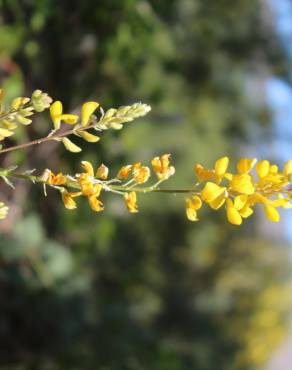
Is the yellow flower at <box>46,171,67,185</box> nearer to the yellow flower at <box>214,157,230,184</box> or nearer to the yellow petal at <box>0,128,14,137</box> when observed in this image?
the yellow petal at <box>0,128,14,137</box>

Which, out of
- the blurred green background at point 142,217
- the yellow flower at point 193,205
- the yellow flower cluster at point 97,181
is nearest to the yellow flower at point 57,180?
the yellow flower cluster at point 97,181

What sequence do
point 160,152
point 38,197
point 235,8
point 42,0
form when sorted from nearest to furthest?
point 42,0
point 38,197
point 235,8
point 160,152

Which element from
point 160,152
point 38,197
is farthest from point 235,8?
point 160,152

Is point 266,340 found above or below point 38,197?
above

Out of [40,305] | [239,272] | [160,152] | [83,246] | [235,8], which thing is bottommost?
[40,305]

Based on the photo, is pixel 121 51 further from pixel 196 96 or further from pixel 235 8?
pixel 196 96

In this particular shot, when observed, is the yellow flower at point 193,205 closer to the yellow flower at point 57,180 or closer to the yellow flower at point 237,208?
the yellow flower at point 237,208

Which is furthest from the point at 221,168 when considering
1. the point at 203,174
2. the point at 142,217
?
the point at 142,217
